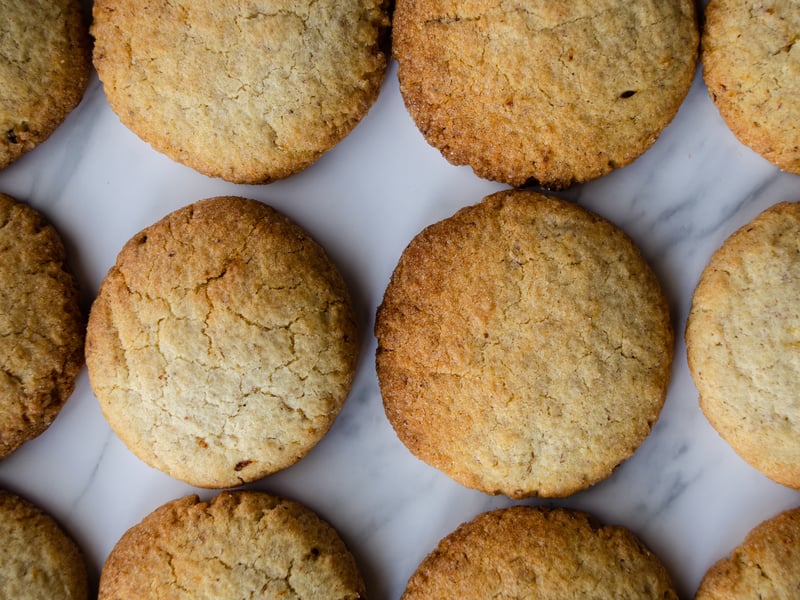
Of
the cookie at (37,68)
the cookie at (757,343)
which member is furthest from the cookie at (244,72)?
the cookie at (757,343)

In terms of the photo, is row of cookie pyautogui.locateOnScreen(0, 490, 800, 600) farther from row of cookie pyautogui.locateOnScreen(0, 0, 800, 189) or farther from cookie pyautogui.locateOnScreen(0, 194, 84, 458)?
row of cookie pyautogui.locateOnScreen(0, 0, 800, 189)

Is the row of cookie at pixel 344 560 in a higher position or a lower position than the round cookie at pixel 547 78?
lower

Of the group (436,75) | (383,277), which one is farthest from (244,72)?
(383,277)

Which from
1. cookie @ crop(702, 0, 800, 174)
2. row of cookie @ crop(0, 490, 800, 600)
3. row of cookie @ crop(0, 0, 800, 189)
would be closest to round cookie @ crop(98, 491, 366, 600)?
row of cookie @ crop(0, 490, 800, 600)

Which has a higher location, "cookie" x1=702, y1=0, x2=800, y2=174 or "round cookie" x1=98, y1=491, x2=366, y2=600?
"cookie" x1=702, y1=0, x2=800, y2=174

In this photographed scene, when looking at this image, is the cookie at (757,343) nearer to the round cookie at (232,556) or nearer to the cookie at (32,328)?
the round cookie at (232,556)

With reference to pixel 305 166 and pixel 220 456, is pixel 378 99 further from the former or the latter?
pixel 220 456
